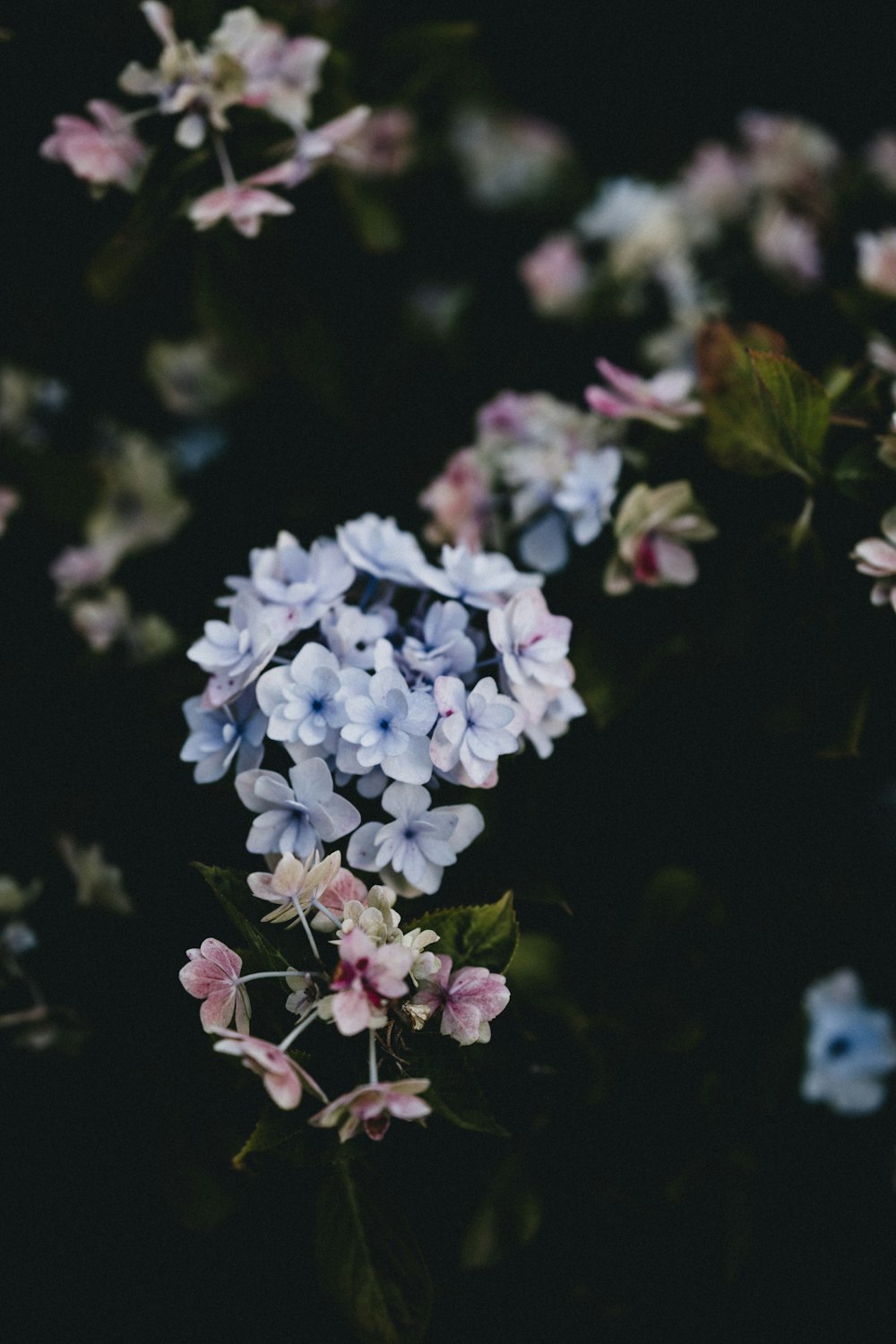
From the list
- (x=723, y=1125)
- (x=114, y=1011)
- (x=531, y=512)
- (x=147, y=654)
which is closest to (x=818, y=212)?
(x=531, y=512)

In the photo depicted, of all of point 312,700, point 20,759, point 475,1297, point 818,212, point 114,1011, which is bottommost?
point 475,1297

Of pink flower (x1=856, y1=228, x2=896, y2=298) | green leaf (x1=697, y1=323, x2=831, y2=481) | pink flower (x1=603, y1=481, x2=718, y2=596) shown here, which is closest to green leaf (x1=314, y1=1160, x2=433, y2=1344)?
pink flower (x1=603, y1=481, x2=718, y2=596)

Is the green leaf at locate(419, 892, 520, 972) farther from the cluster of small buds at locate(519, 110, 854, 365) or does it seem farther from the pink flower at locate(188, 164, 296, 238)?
the cluster of small buds at locate(519, 110, 854, 365)

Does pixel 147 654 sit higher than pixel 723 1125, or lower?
higher

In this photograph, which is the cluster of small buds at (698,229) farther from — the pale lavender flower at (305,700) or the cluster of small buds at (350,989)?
the cluster of small buds at (350,989)

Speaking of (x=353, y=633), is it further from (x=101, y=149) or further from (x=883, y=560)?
(x=101, y=149)

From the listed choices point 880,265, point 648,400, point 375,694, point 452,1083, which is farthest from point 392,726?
point 880,265

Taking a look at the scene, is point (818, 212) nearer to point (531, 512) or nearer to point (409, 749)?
point (531, 512)
